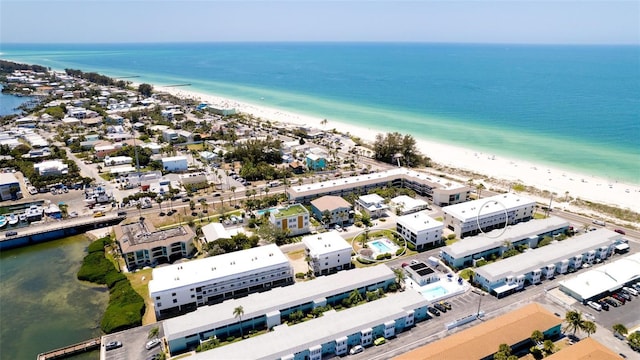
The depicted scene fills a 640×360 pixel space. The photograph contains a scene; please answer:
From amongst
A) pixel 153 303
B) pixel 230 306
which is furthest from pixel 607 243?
pixel 153 303

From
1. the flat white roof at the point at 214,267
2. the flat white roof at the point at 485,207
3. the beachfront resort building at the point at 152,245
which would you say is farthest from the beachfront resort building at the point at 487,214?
the beachfront resort building at the point at 152,245

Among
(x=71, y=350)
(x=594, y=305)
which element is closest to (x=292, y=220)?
(x=71, y=350)

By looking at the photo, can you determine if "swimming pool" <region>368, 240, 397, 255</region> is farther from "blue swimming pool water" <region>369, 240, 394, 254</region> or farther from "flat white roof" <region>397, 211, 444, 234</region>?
"flat white roof" <region>397, 211, 444, 234</region>

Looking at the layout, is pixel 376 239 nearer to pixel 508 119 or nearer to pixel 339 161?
pixel 339 161

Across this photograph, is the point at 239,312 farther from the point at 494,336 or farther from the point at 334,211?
the point at 334,211

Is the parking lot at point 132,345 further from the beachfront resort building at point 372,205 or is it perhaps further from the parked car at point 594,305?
the parked car at point 594,305

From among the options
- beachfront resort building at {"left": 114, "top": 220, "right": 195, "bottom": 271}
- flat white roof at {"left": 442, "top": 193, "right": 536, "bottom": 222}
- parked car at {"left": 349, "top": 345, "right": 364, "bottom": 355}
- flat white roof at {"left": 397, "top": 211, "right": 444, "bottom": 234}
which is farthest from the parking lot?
flat white roof at {"left": 442, "top": 193, "right": 536, "bottom": 222}
